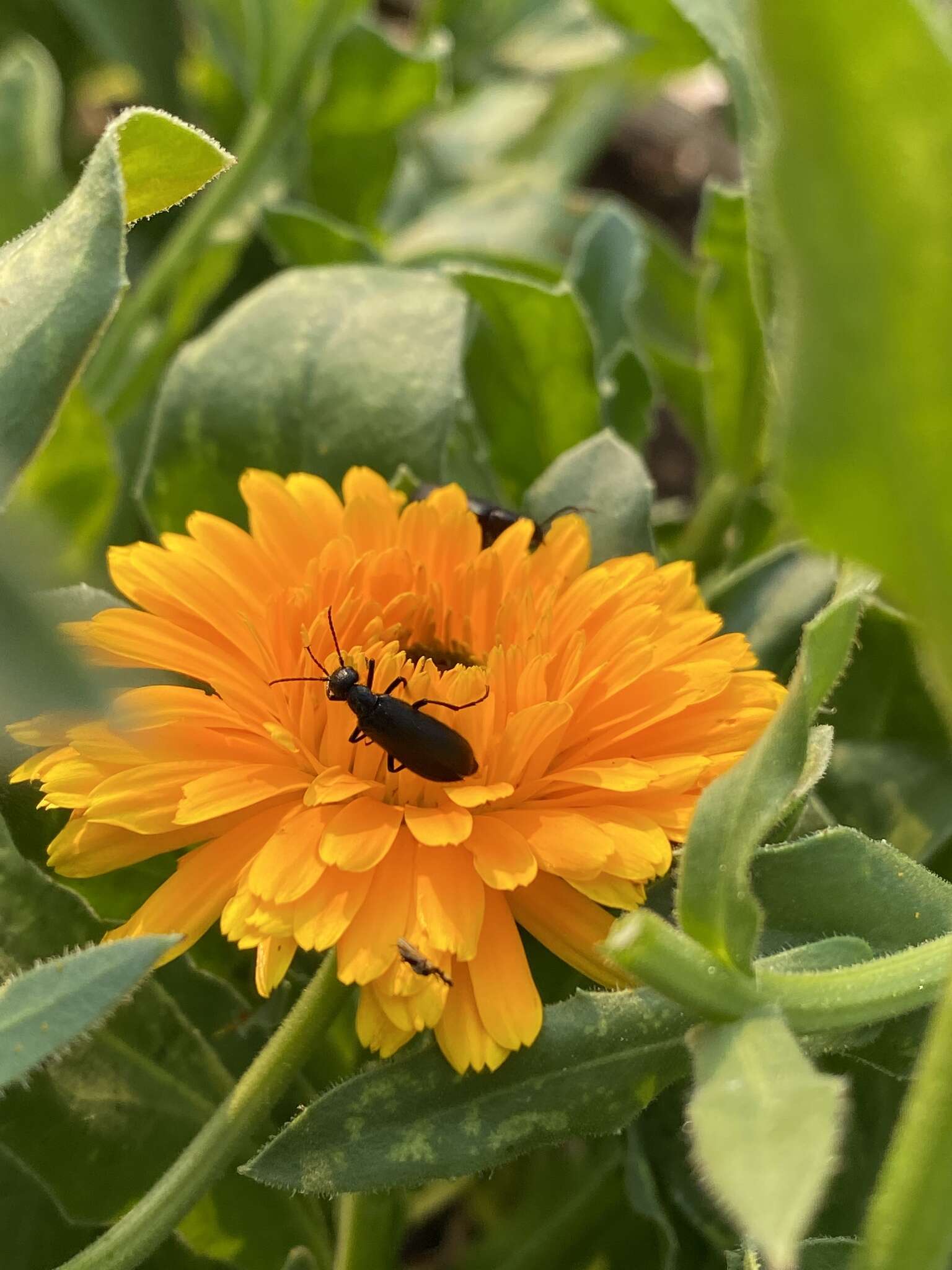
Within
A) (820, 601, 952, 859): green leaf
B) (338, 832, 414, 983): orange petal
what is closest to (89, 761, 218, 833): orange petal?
(338, 832, 414, 983): orange petal

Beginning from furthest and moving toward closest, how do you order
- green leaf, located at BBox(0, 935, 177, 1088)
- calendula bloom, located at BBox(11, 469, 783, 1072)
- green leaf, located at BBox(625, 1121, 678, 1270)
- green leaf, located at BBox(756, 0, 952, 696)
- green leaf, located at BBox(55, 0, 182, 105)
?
green leaf, located at BBox(55, 0, 182, 105)
green leaf, located at BBox(625, 1121, 678, 1270)
calendula bloom, located at BBox(11, 469, 783, 1072)
green leaf, located at BBox(0, 935, 177, 1088)
green leaf, located at BBox(756, 0, 952, 696)

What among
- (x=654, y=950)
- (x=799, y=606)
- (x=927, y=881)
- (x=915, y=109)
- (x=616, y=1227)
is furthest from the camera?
(x=616, y=1227)

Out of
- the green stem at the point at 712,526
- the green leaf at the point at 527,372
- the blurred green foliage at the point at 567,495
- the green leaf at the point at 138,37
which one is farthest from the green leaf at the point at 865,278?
the green leaf at the point at 138,37

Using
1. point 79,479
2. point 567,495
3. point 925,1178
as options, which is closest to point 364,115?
point 79,479

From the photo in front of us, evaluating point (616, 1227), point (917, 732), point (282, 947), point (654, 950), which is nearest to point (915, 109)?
point (654, 950)

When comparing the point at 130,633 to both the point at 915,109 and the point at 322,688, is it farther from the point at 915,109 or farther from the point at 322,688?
the point at 915,109

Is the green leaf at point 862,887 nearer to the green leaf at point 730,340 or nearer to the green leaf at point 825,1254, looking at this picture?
the green leaf at point 825,1254

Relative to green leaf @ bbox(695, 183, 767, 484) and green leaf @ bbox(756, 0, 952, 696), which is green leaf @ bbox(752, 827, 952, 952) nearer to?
green leaf @ bbox(756, 0, 952, 696)
